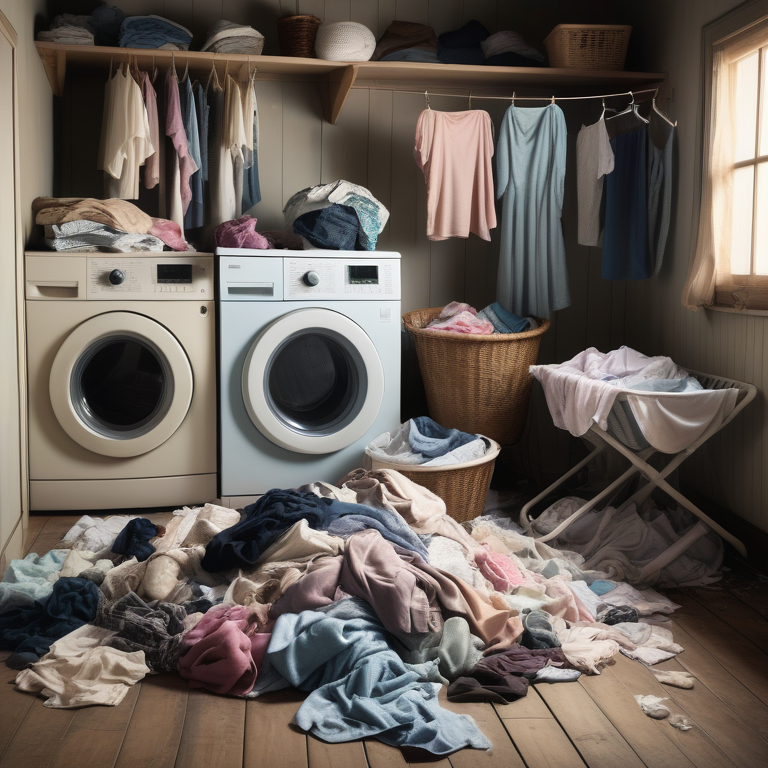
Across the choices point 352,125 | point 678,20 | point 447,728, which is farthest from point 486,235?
point 447,728

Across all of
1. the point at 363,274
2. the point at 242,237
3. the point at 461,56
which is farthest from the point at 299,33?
the point at 363,274

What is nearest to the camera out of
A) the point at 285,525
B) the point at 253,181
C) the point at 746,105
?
the point at 285,525

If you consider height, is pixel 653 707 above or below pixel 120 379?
below

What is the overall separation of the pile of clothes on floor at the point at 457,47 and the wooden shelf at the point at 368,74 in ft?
0.25

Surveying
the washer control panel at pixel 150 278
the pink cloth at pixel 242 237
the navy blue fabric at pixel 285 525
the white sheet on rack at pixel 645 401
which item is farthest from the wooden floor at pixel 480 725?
the pink cloth at pixel 242 237

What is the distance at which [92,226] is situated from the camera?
291 cm

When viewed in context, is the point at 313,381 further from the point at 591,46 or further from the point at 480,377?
the point at 591,46

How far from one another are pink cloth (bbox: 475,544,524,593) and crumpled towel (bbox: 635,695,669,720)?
540 mm

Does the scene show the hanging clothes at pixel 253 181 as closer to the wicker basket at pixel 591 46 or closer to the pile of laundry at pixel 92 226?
the pile of laundry at pixel 92 226

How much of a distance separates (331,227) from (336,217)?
0.04m

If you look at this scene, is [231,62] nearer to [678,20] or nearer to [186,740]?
[678,20]

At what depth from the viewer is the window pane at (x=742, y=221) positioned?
267cm

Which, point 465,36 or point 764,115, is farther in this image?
point 465,36

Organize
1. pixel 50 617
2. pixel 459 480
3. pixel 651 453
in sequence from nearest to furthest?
pixel 50 617
pixel 651 453
pixel 459 480
